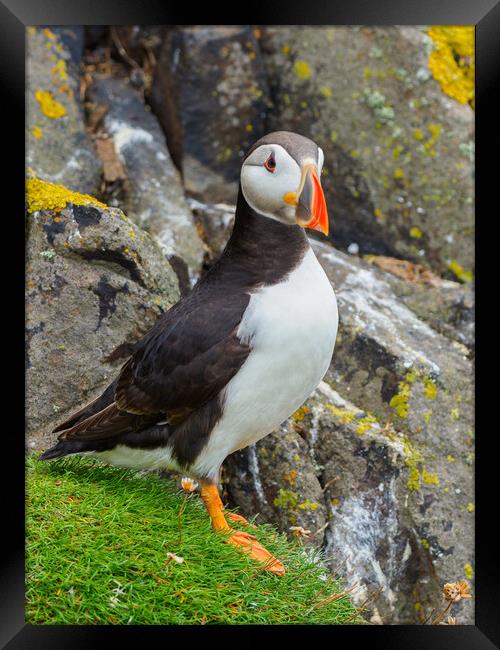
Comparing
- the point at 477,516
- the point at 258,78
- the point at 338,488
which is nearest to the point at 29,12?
the point at 258,78

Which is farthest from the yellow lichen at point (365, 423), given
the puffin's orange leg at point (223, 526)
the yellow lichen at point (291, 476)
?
the puffin's orange leg at point (223, 526)

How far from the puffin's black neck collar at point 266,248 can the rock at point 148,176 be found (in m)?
1.20

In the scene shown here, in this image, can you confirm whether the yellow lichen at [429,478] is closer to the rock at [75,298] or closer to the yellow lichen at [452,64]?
the rock at [75,298]

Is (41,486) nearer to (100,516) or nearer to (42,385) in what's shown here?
(100,516)

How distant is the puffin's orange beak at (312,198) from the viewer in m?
3.15

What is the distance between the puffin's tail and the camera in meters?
3.58

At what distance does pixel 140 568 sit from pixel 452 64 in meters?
3.58

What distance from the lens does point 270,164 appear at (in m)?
3.28

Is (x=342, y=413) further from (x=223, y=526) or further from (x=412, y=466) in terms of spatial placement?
(x=223, y=526)

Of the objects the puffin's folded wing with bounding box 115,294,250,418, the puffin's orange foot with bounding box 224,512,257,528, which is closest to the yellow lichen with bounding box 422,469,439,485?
the puffin's orange foot with bounding box 224,512,257,528

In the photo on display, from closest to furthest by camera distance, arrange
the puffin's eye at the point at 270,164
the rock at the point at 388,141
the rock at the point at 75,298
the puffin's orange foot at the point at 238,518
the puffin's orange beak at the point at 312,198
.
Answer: the puffin's orange beak at the point at 312,198 < the puffin's eye at the point at 270,164 < the puffin's orange foot at the point at 238,518 < the rock at the point at 75,298 < the rock at the point at 388,141

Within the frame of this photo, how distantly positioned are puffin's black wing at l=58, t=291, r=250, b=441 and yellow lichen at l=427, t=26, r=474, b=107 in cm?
251

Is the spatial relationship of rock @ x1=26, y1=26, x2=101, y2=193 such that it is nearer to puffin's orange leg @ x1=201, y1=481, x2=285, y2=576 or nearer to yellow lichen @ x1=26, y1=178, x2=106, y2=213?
yellow lichen @ x1=26, y1=178, x2=106, y2=213
